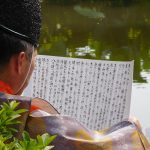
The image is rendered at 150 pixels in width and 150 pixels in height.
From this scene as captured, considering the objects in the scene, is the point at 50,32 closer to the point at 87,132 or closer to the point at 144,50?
the point at 144,50

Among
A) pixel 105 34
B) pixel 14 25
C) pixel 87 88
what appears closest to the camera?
pixel 14 25

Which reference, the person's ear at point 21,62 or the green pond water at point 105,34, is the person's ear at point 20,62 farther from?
the green pond water at point 105,34

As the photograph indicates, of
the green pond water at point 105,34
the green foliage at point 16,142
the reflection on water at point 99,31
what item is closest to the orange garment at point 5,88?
the green foliage at point 16,142

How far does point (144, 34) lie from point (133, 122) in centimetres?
287

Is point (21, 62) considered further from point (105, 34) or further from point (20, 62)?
point (105, 34)

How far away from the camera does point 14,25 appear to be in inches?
30.2

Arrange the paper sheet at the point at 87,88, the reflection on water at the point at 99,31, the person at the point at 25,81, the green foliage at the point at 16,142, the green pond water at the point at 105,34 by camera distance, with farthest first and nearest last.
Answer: the reflection on water at the point at 99,31, the green pond water at the point at 105,34, the paper sheet at the point at 87,88, the person at the point at 25,81, the green foliage at the point at 16,142

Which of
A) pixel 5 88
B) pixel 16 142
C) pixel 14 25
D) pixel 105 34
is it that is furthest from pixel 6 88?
pixel 105 34

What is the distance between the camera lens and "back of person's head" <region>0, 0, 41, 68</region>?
2.50 feet

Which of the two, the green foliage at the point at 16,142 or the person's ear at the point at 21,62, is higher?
the person's ear at the point at 21,62

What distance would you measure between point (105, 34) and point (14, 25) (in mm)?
2872

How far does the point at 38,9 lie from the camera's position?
815 millimetres

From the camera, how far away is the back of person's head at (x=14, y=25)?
0.76 m

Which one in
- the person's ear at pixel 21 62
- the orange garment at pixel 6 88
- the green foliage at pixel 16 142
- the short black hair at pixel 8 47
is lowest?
the green foliage at pixel 16 142
